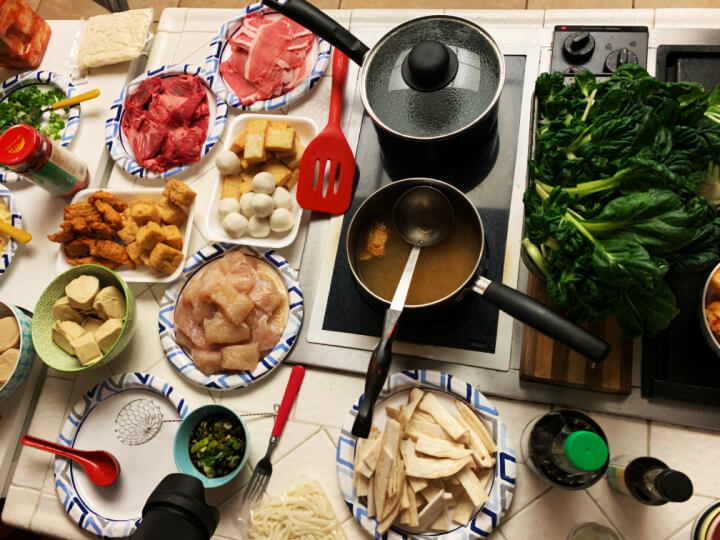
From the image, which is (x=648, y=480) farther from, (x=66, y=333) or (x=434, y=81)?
(x=66, y=333)

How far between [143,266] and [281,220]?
377 mm

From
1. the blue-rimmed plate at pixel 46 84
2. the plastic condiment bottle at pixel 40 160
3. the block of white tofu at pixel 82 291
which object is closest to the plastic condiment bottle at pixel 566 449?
the block of white tofu at pixel 82 291

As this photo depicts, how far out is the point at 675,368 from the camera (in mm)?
956

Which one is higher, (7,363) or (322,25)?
(322,25)

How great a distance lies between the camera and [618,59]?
3.65 feet

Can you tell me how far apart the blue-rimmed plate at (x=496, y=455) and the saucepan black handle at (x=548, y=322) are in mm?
240

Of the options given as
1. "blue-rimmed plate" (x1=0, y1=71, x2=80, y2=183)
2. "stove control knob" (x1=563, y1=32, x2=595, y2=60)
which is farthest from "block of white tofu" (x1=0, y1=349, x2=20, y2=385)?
"stove control knob" (x1=563, y1=32, x2=595, y2=60)

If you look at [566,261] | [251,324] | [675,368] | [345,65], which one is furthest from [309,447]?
[345,65]

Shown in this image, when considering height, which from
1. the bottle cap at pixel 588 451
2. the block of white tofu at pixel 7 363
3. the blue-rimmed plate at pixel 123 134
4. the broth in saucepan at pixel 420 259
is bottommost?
the block of white tofu at pixel 7 363

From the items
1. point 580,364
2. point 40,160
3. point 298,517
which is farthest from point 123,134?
point 580,364

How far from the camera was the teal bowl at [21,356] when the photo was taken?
3.69 feet

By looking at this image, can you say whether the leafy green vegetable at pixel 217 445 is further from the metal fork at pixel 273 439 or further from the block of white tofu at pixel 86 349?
the block of white tofu at pixel 86 349

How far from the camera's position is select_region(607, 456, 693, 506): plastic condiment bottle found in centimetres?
78

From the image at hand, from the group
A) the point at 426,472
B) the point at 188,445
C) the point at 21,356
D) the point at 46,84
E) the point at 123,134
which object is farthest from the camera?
the point at 46,84
